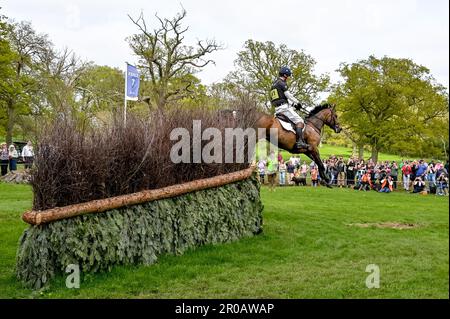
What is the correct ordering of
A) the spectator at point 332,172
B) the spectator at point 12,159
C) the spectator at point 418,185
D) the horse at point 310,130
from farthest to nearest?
the spectator at point 332,172
the spectator at point 12,159
the spectator at point 418,185
the horse at point 310,130

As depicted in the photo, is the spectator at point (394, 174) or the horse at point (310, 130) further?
the spectator at point (394, 174)

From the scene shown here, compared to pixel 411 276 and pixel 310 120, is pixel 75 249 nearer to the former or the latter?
pixel 411 276

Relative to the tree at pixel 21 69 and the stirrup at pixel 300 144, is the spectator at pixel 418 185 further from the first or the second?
the tree at pixel 21 69

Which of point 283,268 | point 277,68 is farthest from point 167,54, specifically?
point 283,268

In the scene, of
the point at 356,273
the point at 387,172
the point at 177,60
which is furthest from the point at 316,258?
the point at 177,60

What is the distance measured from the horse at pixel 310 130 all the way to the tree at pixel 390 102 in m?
20.7

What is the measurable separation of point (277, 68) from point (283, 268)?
33.1 metres

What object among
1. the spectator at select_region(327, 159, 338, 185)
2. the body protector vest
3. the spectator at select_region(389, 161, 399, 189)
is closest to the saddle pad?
the body protector vest

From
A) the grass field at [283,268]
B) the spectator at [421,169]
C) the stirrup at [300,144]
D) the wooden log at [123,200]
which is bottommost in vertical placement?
the grass field at [283,268]

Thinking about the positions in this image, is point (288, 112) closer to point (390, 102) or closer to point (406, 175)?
point (406, 175)

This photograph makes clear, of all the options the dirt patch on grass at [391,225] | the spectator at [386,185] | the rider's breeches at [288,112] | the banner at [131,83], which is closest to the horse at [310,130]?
the rider's breeches at [288,112]

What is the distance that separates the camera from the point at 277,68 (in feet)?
131

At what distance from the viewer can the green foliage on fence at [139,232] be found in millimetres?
7723

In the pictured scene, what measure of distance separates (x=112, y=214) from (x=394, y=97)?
2954 cm
